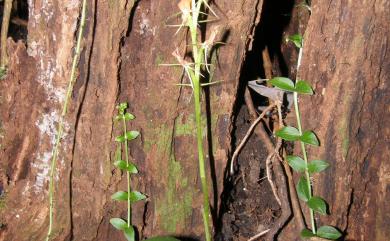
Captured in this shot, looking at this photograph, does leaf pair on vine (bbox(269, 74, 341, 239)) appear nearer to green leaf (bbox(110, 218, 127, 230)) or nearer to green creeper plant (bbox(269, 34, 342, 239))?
green creeper plant (bbox(269, 34, 342, 239))

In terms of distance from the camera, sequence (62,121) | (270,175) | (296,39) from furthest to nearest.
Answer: (270,175)
(296,39)
(62,121)

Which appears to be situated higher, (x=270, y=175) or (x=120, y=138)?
(x=120, y=138)

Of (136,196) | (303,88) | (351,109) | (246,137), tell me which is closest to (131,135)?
(136,196)

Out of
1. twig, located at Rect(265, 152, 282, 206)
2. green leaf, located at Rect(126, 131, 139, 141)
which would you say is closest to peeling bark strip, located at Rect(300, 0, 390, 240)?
twig, located at Rect(265, 152, 282, 206)

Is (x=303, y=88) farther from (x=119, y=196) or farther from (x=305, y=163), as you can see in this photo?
(x=119, y=196)

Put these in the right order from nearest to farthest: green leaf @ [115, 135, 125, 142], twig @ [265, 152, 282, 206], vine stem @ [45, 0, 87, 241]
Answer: vine stem @ [45, 0, 87, 241] → green leaf @ [115, 135, 125, 142] → twig @ [265, 152, 282, 206]

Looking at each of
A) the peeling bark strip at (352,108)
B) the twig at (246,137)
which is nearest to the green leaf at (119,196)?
the twig at (246,137)

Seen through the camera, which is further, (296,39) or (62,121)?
(296,39)

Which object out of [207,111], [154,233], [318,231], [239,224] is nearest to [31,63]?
[207,111]
